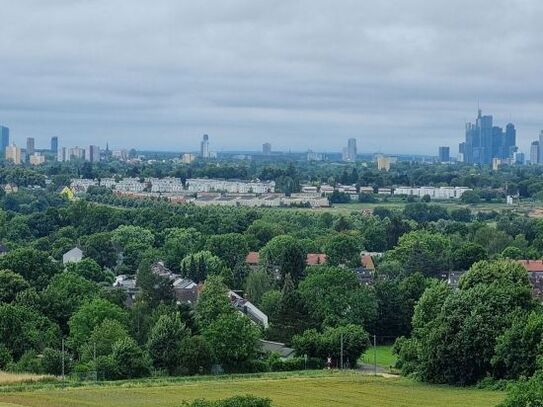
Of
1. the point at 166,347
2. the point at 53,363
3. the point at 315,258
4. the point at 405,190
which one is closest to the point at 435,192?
the point at 405,190

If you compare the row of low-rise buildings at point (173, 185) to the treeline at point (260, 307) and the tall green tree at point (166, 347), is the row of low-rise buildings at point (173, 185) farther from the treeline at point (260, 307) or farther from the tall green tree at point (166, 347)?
the tall green tree at point (166, 347)

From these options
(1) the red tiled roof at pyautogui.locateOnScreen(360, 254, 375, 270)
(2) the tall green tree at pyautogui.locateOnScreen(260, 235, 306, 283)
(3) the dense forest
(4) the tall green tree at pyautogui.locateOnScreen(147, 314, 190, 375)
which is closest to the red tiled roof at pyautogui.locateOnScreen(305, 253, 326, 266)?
(3) the dense forest

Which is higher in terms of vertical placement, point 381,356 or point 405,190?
point 405,190

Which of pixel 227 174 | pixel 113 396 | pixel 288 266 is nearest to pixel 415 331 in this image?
pixel 113 396

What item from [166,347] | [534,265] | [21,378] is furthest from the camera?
[534,265]

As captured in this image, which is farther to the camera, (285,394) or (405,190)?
(405,190)

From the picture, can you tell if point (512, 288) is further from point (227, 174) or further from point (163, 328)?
point (227, 174)

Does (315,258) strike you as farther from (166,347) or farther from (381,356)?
(166,347)

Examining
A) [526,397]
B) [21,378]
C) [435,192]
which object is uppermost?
[435,192]
